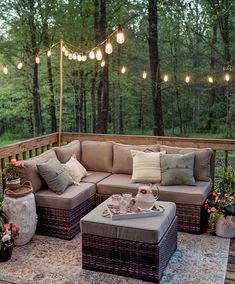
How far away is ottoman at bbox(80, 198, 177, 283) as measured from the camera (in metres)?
2.85

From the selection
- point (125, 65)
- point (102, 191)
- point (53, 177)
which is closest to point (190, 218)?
point (102, 191)

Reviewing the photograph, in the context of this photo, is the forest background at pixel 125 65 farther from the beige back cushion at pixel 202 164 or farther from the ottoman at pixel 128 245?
the ottoman at pixel 128 245

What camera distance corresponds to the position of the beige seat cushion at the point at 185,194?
3791mm

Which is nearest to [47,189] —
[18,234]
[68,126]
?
[18,234]

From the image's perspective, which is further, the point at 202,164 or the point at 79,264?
the point at 202,164

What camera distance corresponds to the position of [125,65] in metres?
10.5

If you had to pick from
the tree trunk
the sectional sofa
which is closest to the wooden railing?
the sectional sofa

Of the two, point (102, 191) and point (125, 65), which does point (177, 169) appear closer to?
point (102, 191)

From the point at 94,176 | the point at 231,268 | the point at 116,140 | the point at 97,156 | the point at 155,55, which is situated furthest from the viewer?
the point at 155,55

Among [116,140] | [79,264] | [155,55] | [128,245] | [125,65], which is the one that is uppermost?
[125,65]

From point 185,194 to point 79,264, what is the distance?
145 centimetres

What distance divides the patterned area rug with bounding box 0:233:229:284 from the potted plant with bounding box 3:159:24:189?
681mm

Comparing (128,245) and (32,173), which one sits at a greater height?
(32,173)

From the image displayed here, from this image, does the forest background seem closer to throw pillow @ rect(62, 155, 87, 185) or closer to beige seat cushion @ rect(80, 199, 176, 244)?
throw pillow @ rect(62, 155, 87, 185)
